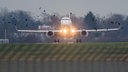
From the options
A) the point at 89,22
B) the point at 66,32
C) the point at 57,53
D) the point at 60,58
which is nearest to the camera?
the point at 57,53

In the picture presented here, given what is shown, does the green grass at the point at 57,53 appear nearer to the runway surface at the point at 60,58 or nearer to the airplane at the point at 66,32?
the runway surface at the point at 60,58

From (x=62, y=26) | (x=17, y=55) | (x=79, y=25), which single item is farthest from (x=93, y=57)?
(x=79, y=25)

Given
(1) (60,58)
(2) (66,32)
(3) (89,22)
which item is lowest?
(2) (66,32)

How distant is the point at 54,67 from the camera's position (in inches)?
348

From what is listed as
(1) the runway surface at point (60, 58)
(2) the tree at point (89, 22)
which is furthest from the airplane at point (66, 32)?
(1) the runway surface at point (60, 58)

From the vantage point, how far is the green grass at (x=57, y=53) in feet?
27.9

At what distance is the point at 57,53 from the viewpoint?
871cm

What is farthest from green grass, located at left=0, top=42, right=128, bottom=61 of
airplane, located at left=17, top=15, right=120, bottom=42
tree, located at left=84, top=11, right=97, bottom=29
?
tree, located at left=84, top=11, right=97, bottom=29

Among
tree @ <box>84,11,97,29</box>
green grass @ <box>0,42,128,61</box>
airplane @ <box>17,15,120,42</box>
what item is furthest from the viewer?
tree @ <box>84,11,97,29</box>

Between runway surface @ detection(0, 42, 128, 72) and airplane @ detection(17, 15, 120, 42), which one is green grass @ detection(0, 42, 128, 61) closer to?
runway surface @ detection(0, 42, 128, 72)

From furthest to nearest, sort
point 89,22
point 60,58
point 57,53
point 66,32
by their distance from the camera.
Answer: point 89,22, point 66,32, point 60,58, point 57,53

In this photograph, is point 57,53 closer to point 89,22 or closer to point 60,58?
point 60,58

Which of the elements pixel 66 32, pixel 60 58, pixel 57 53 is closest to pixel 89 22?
pixel 66 32

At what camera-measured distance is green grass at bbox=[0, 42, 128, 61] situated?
849 centimetres
